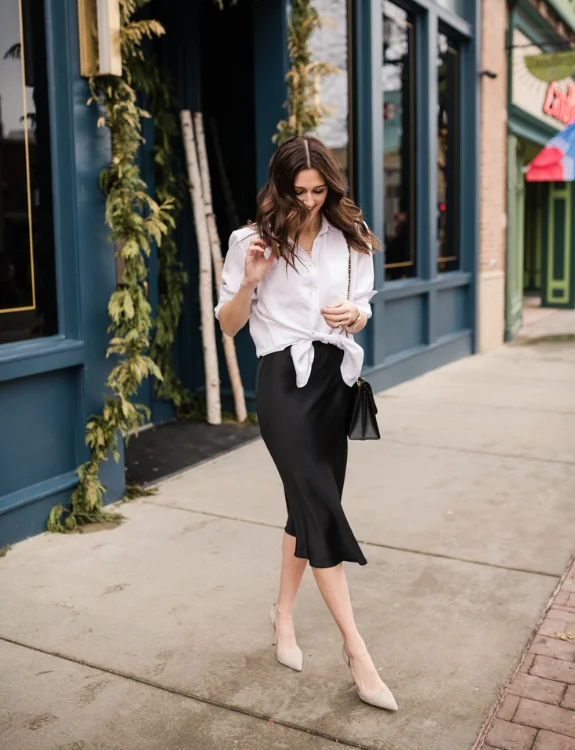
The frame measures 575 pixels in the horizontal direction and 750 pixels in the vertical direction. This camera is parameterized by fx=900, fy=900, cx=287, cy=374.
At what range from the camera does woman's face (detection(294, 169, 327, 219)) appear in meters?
2.88

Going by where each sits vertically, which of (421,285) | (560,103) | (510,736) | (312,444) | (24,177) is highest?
(560,103)

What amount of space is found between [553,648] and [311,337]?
152 cm

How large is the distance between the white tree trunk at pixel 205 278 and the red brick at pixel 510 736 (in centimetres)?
442

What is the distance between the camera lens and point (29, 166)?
15.1ft

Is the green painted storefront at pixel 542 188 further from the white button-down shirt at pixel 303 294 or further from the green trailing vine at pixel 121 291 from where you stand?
the white button-down shirt at pixel 303 294

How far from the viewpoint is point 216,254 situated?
6930 millimetres

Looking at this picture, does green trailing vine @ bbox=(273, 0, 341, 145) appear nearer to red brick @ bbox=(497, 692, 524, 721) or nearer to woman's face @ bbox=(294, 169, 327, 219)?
woman's face @ bbox=(294, 169, 327, 219)

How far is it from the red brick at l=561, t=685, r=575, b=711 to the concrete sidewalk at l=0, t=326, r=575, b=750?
236 millimetres

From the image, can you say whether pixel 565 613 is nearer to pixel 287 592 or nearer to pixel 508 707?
pixel 508 707

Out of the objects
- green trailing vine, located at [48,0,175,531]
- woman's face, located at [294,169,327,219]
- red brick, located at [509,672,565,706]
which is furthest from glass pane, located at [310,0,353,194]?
red brick, located at [509,672,565,706]

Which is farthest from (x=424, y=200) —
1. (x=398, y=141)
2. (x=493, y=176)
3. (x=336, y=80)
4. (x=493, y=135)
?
(x=493, y=135)

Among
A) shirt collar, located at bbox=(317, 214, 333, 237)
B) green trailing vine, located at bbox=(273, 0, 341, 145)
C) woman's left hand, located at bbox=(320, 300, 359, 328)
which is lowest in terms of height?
woman's left hand, located at bbox=(320, 300, 359, 328)

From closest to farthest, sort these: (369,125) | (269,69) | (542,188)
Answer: (269,69) < (369,125) < (542,188)

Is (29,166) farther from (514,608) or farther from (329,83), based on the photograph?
(329,83)
